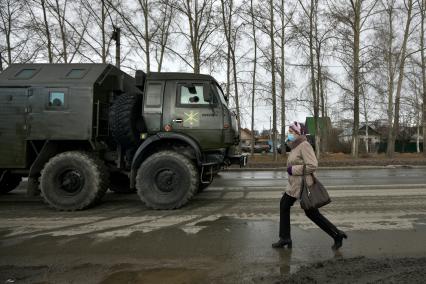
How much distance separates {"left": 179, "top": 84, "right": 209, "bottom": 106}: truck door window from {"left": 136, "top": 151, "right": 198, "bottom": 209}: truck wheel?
3.87 feet

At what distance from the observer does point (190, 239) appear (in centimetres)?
632

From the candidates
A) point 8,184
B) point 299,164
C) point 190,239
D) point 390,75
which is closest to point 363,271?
point 299,164

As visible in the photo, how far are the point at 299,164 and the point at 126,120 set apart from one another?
4.42 m

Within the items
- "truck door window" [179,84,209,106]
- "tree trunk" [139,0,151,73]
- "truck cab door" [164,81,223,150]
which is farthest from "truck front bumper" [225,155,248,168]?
"tree trunk" [139,0,151,73]

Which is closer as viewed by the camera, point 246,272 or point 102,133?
point 246,272

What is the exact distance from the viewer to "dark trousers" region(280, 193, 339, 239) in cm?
563

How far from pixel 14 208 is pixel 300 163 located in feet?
22.5

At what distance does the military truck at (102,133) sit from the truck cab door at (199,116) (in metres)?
0.02

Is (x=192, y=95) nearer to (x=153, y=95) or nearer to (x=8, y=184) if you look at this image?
(x=153, y=95)

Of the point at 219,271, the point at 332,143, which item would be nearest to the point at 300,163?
the point at 219,271

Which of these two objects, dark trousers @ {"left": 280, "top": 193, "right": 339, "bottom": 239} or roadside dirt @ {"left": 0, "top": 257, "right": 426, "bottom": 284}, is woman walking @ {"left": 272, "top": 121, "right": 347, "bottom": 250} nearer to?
dark trousers @ {"left": 280, "top": 193, "right": 339, "bottom": 239}

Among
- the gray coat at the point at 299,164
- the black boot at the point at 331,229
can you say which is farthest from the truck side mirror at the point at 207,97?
the black boot at the point at 331,229

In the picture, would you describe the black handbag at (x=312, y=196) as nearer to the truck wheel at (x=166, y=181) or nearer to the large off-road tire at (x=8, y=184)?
the truck wheel at (x=166, y=181)

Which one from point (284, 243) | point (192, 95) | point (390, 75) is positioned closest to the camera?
point (284, 243)
